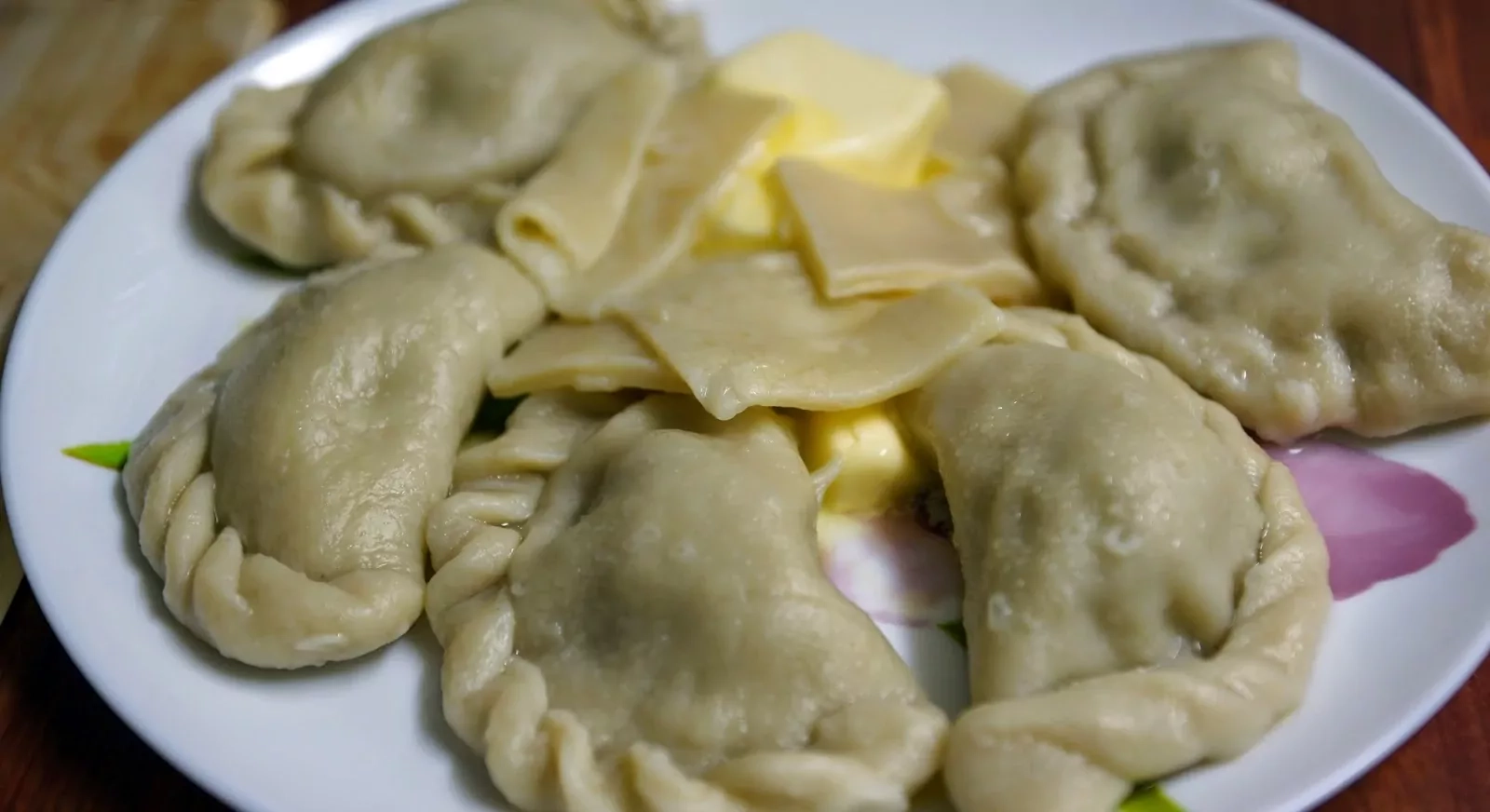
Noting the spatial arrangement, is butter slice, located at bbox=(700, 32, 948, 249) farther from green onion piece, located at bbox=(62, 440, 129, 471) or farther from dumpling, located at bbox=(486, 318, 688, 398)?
green onion piece, located at bbox=(62, 440, 129, 471)

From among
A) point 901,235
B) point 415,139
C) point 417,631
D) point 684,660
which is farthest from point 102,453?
point 901,235

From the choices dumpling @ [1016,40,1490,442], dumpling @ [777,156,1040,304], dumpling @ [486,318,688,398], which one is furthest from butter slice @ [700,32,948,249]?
dumpling @ [486,318,688,398]

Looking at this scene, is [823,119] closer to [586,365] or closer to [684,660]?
[586,365]

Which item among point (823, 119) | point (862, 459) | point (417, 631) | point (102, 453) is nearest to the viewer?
point (417, 631)

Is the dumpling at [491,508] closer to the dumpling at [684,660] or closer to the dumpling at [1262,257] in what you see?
the dumpling at [684,660]

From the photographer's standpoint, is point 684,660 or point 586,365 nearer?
point 684,660
